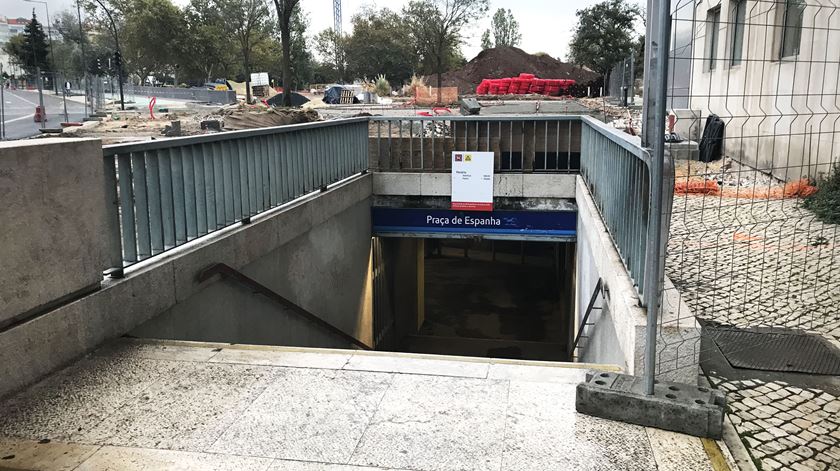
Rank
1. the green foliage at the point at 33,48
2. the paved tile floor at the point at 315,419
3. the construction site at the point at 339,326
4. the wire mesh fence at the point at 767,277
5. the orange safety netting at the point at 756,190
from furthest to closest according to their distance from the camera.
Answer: the green foliage at the point at 33,48
the orange safety netting at the point at 756,190
the wire mesh fence at the point at 767,277
the construction site at the point at 339,326
the paved tile floor at the point at 315,419

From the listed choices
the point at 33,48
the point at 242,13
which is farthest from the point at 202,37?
the point at 33,48

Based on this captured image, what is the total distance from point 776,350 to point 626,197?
56.6 inches

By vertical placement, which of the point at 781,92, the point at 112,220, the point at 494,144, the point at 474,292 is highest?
the point at 781,92

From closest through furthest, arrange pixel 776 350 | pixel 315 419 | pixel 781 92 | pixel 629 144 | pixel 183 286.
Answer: pixel 315 419, pixel 629 144, pixel 776 350, pixel 183 286, pixel 781 92

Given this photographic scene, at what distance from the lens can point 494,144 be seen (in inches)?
479

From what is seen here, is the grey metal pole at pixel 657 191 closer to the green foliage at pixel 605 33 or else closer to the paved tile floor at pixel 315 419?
the paved tile floor at pixel 315 419

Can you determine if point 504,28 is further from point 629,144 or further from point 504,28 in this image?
point 629,144

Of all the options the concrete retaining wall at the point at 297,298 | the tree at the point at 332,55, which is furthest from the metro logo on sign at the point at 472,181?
the tree at the point at 332,55

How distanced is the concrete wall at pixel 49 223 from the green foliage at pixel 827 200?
8.46 metres

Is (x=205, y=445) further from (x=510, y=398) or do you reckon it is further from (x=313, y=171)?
(x=313, y=171)

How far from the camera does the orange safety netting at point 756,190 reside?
10539 mm

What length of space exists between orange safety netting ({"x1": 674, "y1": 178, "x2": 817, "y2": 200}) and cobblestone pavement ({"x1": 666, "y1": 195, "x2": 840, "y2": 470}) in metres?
0.19

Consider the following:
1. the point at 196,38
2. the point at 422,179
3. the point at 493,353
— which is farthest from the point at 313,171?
the point at 196,38

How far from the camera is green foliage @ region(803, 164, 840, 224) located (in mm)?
8836
